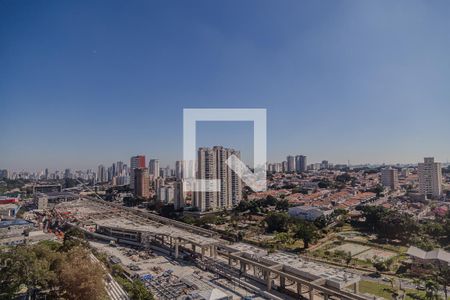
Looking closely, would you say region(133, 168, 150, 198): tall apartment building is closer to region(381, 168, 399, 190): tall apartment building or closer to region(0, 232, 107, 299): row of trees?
region(0, 232, 107, 299): row of trees

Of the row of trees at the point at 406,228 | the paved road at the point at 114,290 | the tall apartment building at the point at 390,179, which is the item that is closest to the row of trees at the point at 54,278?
the paved road at the point at 114,290

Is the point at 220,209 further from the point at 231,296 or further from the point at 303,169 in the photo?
the point at 303,169

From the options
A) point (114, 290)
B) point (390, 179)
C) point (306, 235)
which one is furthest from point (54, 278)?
point (390, 179)

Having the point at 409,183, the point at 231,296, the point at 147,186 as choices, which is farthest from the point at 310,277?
the point at 409,183

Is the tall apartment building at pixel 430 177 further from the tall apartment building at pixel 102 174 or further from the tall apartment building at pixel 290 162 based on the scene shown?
the tall apartment building at pixel 102 174

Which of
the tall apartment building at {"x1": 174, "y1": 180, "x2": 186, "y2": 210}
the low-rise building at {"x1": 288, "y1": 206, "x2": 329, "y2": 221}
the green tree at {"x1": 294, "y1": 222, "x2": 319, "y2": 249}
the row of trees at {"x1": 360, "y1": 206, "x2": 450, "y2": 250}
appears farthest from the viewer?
the tall apartment building at {"x1": 174, "y1": 180, "x2": 186, "y2": 210}

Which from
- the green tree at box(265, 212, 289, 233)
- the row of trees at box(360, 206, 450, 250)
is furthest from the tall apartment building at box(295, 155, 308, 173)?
the green tree at box(265, 212, 289, 233)
